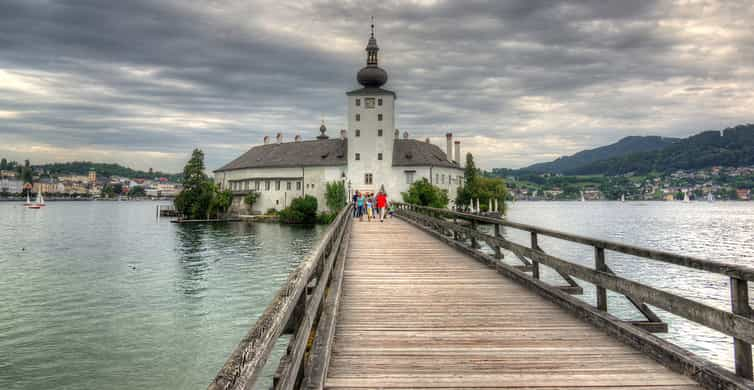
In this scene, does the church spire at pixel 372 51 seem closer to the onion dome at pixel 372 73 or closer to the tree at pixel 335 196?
the onion dome at pixel 372 73

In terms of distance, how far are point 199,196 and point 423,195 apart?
41435 millimetres

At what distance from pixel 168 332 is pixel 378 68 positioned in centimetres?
5784

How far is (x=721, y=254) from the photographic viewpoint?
40906mm

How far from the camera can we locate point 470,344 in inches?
221

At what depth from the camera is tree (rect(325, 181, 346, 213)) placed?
2968 inches

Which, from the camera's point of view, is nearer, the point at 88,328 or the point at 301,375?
the point at 301,375

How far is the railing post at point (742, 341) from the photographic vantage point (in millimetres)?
4004

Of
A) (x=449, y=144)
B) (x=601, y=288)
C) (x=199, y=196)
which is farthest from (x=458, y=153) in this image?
(x=601, y=288)

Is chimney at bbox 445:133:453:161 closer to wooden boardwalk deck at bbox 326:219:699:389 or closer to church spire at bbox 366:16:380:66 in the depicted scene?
church spire at bbox 366:16:380:66

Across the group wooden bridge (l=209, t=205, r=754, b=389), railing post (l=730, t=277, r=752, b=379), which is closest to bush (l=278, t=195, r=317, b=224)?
wooden bridge (l=209, t=205, r=754, b=389)

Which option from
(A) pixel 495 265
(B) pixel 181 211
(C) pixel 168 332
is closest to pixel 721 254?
(A) pixel 495 265

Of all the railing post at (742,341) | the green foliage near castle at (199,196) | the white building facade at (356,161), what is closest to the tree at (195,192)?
the green foliage near castle at (199,196)

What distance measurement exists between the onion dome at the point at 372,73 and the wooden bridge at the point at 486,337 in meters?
64.6

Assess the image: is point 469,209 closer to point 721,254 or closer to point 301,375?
point 721,254
